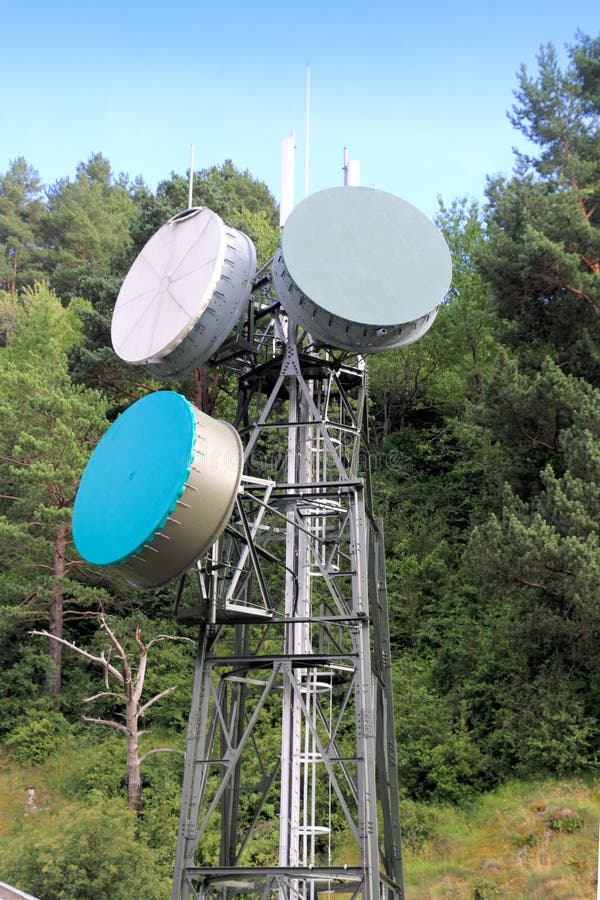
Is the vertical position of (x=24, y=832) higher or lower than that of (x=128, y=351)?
lower

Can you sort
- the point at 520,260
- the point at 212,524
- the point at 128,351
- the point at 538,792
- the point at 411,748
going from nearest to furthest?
the point at 212,524 → the point at 128,351 → the point at 538,792 → the point at 411,748 → the point at 520,260

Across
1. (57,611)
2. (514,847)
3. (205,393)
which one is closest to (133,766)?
(57,611)

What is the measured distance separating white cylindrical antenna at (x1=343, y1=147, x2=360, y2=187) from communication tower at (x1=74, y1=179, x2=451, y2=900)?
6.25 ft

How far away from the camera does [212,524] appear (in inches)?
494

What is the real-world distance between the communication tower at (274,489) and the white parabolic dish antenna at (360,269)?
1.1 inches

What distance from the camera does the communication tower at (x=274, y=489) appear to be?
12.9 metres

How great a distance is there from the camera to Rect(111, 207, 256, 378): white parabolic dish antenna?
51.1 ft

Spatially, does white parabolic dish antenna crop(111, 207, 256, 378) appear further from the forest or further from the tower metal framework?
the forest

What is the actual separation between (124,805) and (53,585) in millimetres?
7522

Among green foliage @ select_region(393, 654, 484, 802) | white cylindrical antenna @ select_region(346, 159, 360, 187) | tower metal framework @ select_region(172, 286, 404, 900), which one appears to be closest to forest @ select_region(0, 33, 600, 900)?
green foliage @ select_region(393, 654, 484, 802)

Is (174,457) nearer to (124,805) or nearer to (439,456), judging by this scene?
(124,805)

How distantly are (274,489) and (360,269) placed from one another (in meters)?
3.49

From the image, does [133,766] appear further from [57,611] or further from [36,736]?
[57,611]

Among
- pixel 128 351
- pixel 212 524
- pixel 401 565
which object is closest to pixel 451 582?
pixel 401 565
